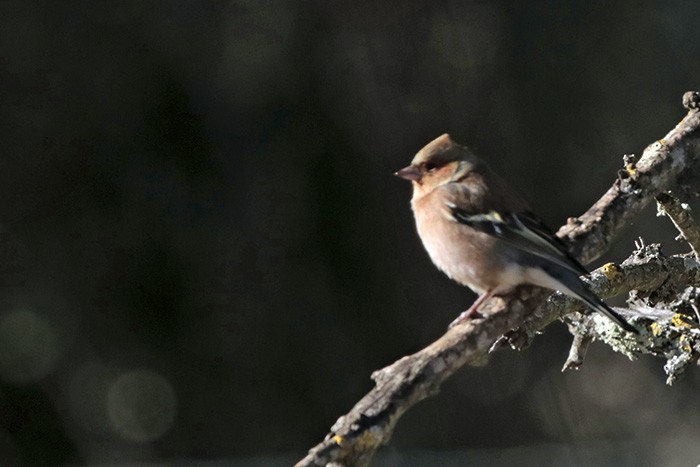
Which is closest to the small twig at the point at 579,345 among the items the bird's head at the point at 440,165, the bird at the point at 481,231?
the bird at the point at 481,231

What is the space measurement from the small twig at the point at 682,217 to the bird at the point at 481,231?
296 mm

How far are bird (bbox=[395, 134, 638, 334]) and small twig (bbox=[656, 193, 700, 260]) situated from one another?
30 cm

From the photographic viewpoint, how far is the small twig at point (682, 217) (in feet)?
9.21

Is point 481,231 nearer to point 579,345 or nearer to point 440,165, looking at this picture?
point 440,165

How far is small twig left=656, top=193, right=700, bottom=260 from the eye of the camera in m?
2.81

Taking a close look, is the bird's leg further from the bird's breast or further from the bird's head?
the bird's head

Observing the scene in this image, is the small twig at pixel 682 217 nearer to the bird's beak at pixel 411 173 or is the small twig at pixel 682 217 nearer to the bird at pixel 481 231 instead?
the bird at pixel 481 231

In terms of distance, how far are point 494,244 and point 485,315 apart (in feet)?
2.01

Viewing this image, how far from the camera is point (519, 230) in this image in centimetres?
307

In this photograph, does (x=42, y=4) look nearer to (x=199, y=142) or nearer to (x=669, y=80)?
(x=199, y=142)

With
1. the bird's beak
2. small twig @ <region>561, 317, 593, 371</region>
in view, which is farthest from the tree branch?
the bird's beak

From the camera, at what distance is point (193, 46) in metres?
6.76

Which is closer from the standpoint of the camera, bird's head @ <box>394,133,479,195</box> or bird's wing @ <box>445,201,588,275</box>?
bird's wing @ <box>445,201,588,275</box>

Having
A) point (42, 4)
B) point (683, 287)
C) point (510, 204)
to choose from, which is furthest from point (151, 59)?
point (683, 287)
